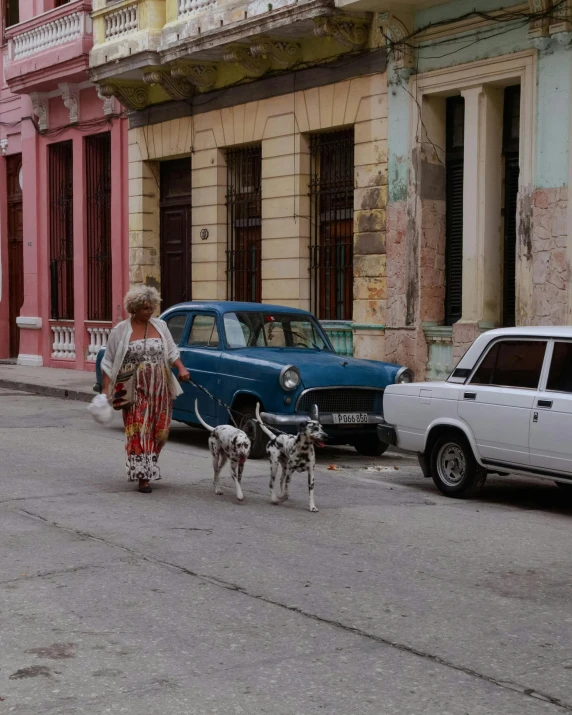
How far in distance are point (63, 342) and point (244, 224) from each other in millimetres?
6712

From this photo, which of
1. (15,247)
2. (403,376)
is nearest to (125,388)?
(403,376)

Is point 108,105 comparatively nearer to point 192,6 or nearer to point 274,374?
point 192,6

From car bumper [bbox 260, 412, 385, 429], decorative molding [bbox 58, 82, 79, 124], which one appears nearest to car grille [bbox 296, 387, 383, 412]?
car bumper [bbox 260, 412, 385, 429]

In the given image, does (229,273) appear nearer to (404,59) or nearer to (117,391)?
(404,59)

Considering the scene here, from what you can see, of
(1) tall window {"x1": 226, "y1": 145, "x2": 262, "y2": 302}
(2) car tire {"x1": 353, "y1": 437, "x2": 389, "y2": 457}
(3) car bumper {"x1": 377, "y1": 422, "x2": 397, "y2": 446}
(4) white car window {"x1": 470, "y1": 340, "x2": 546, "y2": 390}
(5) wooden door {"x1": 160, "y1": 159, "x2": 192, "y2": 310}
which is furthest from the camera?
(5) wooden door {"x1": 160, "y1": 159, "x2": 192, "y2": 310}

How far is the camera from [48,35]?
81.1 feet

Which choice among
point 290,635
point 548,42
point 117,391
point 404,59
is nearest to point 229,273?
point 404,59

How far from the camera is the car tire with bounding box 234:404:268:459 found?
39.8ft

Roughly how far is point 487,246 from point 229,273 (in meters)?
6.39

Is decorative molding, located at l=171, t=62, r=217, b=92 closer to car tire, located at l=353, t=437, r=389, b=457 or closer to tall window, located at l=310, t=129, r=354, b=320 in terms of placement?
tall window, located at l=310, t=129, r=354, b=320

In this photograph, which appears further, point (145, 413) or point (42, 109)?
point (42, 109)

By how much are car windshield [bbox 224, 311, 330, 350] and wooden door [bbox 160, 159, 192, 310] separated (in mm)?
9041

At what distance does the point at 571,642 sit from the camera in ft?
18.5

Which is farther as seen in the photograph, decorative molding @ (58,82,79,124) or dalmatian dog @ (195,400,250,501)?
decorative molding @ (58,82,79,124)
